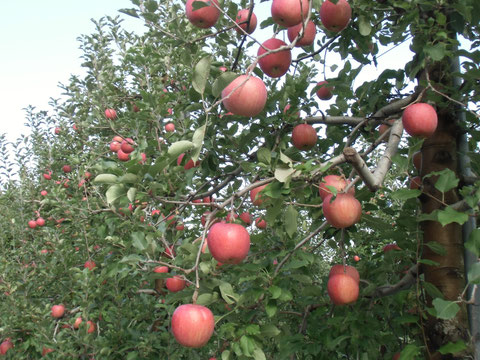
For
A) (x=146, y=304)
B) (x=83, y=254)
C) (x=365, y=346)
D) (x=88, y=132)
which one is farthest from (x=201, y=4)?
(x=88, y=132)

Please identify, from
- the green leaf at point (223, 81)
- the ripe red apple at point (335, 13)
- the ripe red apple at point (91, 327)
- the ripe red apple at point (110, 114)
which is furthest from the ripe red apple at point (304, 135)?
the ripe red apple at point (110, 114)

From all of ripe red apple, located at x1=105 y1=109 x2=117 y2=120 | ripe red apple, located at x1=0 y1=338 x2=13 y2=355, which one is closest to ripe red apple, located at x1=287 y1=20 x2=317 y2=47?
ripe red apple, located at x1=105 y1=109 x2=117 y2=120

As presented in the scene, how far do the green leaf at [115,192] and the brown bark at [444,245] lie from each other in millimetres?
1487

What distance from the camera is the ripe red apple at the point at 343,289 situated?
1896 mm

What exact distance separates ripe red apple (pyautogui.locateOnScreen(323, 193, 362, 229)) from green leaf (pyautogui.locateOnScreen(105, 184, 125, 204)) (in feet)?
2.89

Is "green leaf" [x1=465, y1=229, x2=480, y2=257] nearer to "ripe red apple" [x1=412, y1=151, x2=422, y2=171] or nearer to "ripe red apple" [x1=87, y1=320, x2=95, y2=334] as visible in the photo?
"ripe red apple" [x1=412, y1=151, x2=422, y2=171]

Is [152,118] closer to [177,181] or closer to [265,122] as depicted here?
[177,181]

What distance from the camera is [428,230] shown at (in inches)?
83.4

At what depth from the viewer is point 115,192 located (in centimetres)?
172

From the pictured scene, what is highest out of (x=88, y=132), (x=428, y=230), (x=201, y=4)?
(x=201, y=4)

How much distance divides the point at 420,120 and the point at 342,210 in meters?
0.64

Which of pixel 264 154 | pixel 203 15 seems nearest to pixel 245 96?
pixel 264 154

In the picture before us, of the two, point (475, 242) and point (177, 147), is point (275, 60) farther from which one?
point (475, 242)

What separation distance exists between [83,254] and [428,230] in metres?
3.63
